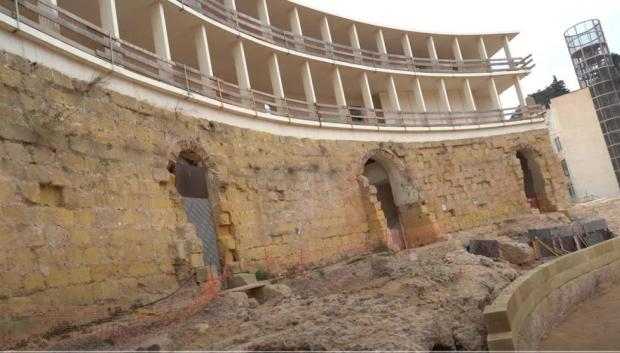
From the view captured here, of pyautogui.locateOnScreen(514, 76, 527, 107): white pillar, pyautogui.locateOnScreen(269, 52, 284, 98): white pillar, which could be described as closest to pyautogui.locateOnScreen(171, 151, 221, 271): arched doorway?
pyautogui.locateOnScreen(269, 52, 284, 98): white pillar

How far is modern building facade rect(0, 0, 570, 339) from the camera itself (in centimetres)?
721

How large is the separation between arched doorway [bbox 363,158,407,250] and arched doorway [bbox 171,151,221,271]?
8194 millimetres

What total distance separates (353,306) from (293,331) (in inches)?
62.9

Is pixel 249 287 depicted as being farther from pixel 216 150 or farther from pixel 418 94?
pixel 418 94

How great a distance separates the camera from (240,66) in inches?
551

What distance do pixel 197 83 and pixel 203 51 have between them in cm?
141

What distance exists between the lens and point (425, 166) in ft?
60.1

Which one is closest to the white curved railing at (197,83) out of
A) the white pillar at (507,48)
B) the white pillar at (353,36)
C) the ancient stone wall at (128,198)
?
the ancient stone wall at (128,198)

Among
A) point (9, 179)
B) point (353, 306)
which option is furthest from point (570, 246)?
point (9, 179)

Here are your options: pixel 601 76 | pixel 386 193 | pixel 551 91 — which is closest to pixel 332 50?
pixel 386 193

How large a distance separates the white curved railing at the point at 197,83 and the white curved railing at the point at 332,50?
192 cm

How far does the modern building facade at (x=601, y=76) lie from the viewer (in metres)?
33.2

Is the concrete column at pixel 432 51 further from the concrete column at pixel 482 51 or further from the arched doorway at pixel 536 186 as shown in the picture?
the arched doorway at pixel 536 186

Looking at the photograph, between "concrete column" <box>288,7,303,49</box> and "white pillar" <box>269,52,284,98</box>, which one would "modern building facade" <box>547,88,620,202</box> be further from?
"white pillar" <box>269,52,284,98</box>
